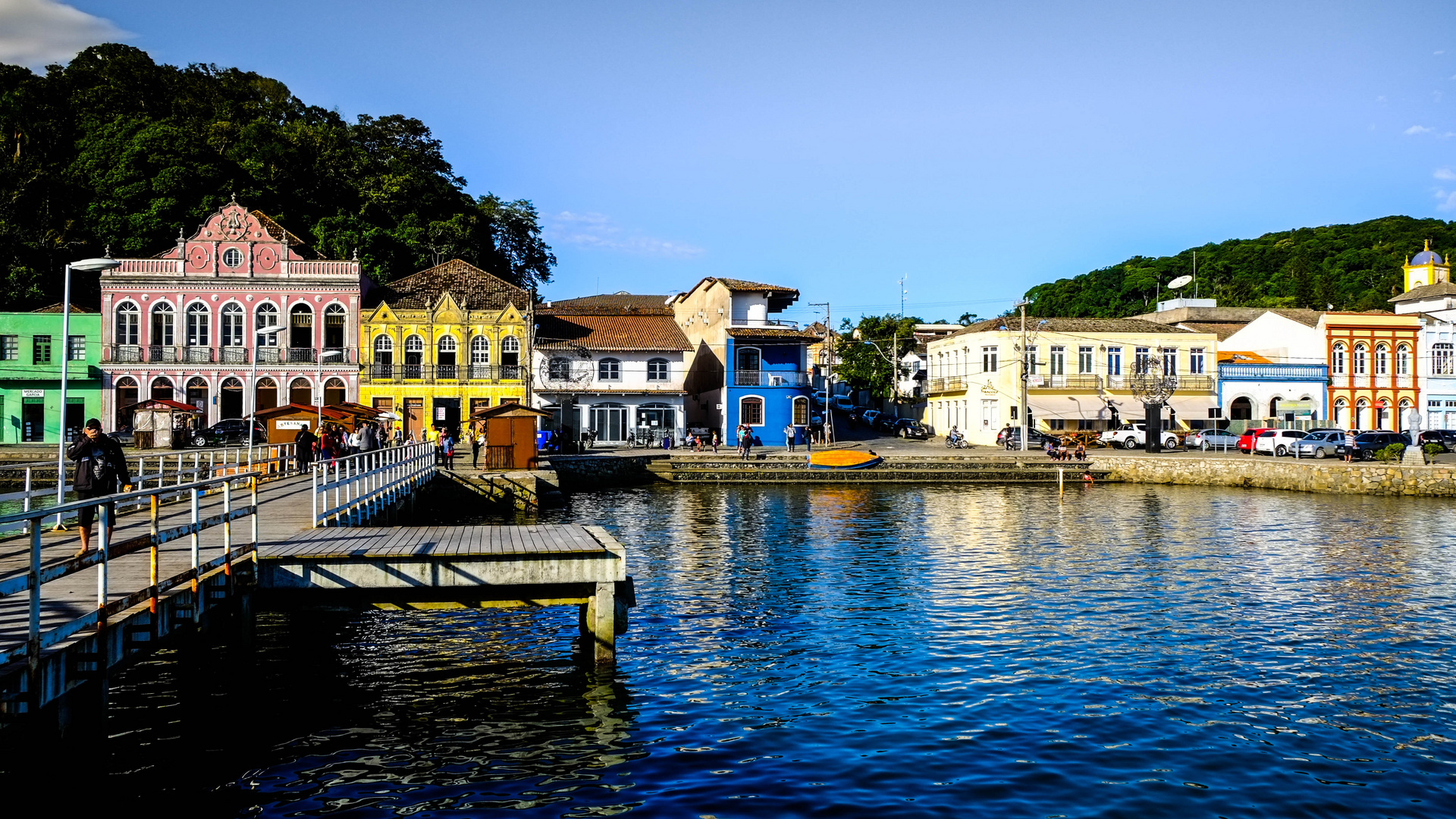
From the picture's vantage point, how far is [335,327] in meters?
61.8

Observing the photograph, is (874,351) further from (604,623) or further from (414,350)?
(604,623)

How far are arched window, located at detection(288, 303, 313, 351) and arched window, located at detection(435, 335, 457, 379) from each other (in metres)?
7.01

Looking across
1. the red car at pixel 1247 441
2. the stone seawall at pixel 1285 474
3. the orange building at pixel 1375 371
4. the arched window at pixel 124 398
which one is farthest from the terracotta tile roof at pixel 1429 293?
the arched window at pixel 124 398

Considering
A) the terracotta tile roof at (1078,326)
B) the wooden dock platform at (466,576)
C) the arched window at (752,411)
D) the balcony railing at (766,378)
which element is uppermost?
the terracotta tile roof at (1078,326)

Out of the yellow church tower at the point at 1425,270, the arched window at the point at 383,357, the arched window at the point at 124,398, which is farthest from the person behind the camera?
the yellow church tower at the point at 1425,270

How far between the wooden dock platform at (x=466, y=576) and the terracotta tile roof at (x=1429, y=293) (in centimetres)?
8133

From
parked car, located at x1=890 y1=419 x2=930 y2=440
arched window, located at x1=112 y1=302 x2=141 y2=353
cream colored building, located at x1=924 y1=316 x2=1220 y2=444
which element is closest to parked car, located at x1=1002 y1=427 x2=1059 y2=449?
cream colored building, located at x1=924 y1=316 x2=1220 y2=444

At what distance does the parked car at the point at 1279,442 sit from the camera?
55594 millimetres

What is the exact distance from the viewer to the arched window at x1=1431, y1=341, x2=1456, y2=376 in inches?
2739

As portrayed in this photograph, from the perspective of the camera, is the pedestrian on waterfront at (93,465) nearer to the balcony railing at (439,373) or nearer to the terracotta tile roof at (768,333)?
the balcony railing at (439,373)

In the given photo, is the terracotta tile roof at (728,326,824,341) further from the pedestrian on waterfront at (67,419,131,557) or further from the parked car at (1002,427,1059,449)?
the pedestrian on waterfront at (67,419,131,557)

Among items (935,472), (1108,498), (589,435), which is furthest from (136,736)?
(589,435)

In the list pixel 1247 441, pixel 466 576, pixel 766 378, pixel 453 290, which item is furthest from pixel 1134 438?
pixel 466 576

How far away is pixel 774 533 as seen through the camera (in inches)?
1257
